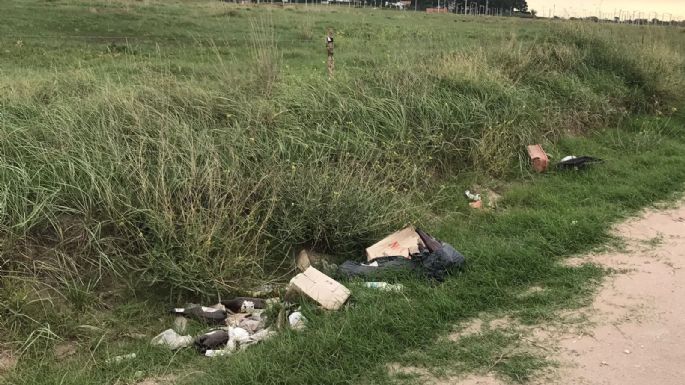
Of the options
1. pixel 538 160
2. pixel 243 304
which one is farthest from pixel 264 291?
pixel 538 160

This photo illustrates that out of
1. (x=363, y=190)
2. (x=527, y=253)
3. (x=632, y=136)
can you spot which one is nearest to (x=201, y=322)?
(x=363, y=190)

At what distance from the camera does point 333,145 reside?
554 cm

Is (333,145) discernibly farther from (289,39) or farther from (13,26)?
(13,26)

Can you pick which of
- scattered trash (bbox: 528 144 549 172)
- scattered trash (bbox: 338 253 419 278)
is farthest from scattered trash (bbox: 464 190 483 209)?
scattered trash (bbox: 338 253 419 278)

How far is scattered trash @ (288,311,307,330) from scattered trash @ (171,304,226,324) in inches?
18.1

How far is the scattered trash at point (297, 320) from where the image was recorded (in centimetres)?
339

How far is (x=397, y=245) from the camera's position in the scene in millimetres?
4320

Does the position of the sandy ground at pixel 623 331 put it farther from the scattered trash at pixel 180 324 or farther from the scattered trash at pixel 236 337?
the scattered trash at pixel 180 324

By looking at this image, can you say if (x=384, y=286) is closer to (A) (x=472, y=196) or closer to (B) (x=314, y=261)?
(B) (x=314, y=261)

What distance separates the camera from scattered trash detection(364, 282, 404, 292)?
3779 millimetres

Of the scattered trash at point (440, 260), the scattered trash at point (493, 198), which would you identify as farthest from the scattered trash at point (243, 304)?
the scattered trash at point (493, 198)

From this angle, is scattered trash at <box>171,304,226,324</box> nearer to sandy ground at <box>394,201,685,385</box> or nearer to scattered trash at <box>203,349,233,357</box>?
scattered trash at <box>203,349,233,357</box>

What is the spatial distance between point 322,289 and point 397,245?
893mm

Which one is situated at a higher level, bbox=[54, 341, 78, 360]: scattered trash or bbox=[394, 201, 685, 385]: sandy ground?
bbox=[394, 201, 685, 385]: sandy ground
